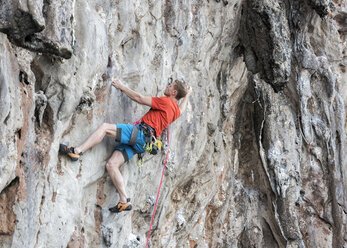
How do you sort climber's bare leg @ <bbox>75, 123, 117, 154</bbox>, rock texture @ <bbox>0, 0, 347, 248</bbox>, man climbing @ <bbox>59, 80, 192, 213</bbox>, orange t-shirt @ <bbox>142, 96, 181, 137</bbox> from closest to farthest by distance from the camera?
1. rock texture @ <bbox>0, 0, 347, 248</bbox>
2. climber's bare leg @ <bbox>75, 123, 117, 154</bbox>
3. man climbing @ <bbox>59, 80, 192, 213</bbox>
4. orange t-shirt @ <bbox>142, 96, 181, 137</bbox>

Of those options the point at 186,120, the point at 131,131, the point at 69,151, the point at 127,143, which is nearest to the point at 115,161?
the point at 127,143

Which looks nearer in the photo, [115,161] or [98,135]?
[98,135]

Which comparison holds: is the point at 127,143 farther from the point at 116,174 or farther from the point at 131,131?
the point at 116,174

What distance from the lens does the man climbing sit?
5.77 meters

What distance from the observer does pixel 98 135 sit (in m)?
5.59

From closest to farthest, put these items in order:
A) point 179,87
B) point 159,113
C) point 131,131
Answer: point 131,131, point 159,113, point 179,87

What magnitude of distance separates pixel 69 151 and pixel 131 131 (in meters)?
1.04

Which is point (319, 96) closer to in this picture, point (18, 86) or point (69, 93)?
point (69, 93)

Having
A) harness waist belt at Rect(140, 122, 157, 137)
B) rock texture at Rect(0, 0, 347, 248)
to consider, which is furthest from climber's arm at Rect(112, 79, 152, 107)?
harness waist belt at Rect(140, 122, 157, 137)

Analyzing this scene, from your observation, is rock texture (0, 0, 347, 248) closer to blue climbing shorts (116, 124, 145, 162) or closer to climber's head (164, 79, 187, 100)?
blue climbing shorts (116, 124, 145, 162)

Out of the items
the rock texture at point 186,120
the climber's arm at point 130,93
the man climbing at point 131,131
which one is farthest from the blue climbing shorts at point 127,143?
the climber's arm at point 130,93

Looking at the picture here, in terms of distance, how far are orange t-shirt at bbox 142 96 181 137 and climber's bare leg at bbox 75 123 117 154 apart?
64 centimetres

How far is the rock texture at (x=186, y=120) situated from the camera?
177 inches

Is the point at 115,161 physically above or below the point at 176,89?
below
